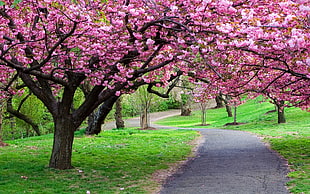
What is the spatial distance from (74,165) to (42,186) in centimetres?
278

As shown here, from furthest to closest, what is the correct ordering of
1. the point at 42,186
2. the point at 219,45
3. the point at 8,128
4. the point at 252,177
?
1. the point at 8,128
2. the point at 252,177
3. the point at 42,186
4. the point at 219,45

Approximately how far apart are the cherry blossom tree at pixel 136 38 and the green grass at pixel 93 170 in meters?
0.94

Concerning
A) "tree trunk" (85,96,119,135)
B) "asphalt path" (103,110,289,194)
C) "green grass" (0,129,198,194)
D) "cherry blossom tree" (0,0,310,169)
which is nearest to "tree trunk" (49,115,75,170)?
"cherry blossom tree" (0,0,310,169)

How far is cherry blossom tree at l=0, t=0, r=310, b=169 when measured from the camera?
6.76 meters

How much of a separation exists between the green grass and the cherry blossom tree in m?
0.94

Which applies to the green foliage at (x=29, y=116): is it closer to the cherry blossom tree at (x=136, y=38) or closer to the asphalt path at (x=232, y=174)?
the cherry blossom tree at (x=136, y=38)

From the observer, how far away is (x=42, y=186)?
7715mm

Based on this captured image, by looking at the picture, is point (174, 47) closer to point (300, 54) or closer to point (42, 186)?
point (300, 54)

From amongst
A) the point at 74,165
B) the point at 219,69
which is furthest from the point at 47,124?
the point at 219,69

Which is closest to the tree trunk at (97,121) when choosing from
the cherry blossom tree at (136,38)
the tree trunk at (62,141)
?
the cherry blossom tree at (136,38)

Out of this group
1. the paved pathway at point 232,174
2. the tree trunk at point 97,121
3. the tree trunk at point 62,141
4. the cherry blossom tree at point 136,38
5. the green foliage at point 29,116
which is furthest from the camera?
the green foliage at point 29,116

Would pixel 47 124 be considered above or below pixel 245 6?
below

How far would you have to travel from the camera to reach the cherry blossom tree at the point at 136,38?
266 inches

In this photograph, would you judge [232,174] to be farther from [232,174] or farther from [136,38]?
[136,38]
